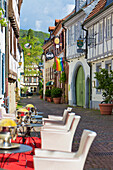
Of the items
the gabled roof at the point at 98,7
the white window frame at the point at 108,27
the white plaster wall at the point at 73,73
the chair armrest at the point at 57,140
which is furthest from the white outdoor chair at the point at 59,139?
the white plaster wall at the point at 73,73

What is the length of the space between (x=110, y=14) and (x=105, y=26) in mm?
1222

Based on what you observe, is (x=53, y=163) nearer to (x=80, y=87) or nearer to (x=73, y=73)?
(x=80, y=87)

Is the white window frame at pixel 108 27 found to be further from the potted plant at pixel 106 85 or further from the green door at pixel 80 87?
the green door at pixel 80 87

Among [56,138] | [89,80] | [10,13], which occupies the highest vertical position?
[10,13]

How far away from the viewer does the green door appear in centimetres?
3106

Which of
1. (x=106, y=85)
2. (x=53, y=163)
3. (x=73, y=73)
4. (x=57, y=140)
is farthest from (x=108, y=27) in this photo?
(x=53, y=163)

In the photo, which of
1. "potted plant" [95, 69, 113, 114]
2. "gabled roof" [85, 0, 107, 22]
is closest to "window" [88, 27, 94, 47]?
Result: "gabled roof" [85, 0, 107, 22]

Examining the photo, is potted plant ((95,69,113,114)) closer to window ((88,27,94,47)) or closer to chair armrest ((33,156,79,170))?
window ((88,27,94,47))

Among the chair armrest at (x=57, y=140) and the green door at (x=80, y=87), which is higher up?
the green door at (x=80, y=87)

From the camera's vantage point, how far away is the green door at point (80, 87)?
3106cm

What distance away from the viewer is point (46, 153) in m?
4.93

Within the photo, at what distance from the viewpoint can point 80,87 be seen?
105ft

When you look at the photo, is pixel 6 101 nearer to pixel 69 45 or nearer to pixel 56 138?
pixel 56 138

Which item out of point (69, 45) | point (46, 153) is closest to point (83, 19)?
point (69, 45)
